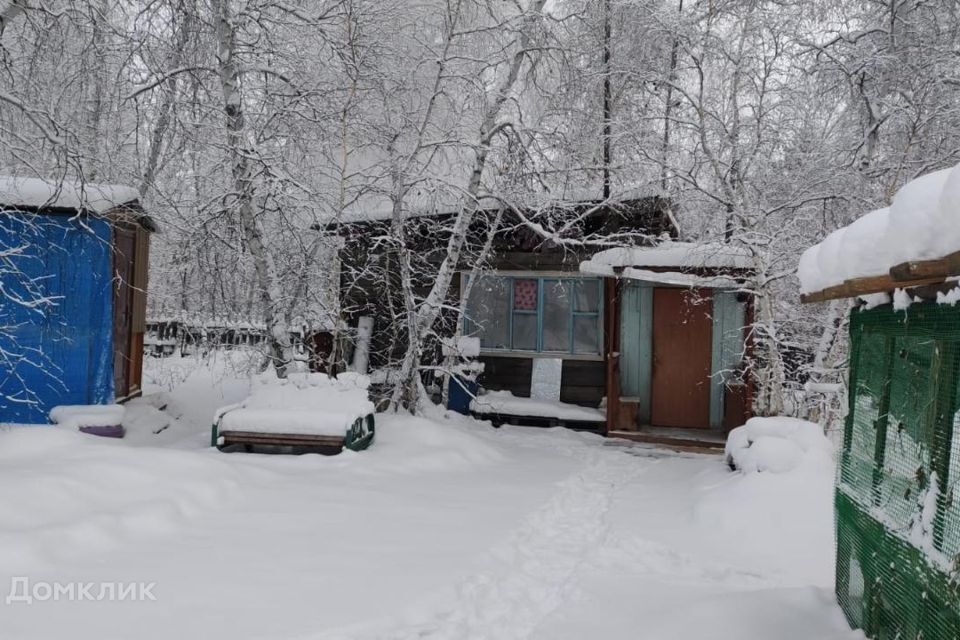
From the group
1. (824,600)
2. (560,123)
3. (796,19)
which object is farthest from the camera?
(560,123)

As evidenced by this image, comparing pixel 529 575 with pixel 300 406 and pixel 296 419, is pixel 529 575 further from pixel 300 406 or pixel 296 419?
pixel 300 406

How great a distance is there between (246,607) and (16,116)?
6.83 meters

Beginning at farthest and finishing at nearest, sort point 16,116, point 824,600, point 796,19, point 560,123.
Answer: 1. point 560,123
2. point 796,19
3. point 16,116
4. point 824,600

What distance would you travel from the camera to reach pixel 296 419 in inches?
290

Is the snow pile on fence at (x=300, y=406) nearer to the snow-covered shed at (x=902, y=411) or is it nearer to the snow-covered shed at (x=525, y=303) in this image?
the snow-covered shed at (x=525, y=303)

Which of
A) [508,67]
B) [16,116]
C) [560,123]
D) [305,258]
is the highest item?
[508,67]

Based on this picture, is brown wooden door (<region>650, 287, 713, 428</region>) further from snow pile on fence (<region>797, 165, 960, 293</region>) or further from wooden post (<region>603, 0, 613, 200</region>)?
snow pile on fence (<region>797, 165, 960, 293</region>)

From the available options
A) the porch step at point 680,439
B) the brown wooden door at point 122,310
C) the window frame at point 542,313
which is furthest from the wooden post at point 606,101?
the brown wooden door at point 122,310

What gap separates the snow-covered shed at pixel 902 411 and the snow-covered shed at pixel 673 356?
6.51 metres

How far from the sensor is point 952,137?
29.1ft

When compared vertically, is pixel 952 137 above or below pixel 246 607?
above

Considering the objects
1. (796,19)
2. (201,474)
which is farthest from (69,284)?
(796,19)

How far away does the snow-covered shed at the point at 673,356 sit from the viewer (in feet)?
33.1

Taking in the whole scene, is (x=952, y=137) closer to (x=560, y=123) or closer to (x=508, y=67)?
(x=560, y=123)
